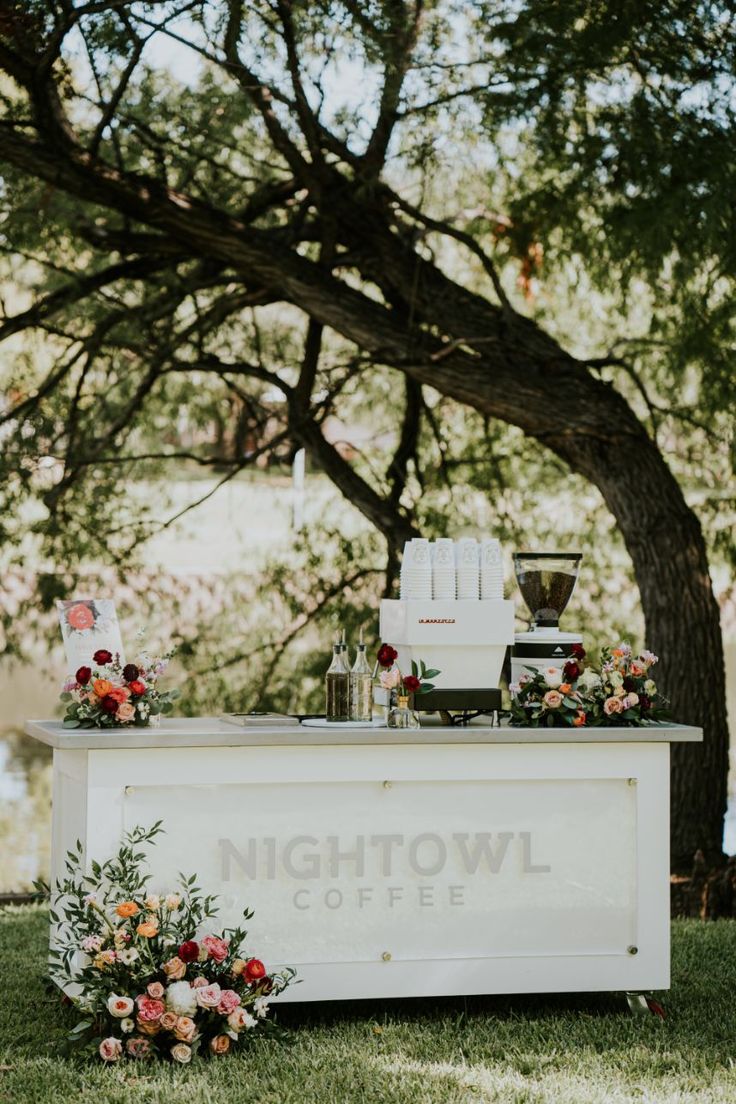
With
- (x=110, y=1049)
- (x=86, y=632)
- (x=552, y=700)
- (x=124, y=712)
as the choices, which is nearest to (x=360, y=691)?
(x=552, y=700)

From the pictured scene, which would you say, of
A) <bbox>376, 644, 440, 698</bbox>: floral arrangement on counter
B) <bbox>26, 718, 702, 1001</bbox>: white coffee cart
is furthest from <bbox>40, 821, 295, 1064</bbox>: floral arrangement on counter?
<bbox>376, 644, 440, 698</bbox>: floral arrangement on counter

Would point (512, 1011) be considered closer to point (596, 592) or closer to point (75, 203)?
point (596, 592)

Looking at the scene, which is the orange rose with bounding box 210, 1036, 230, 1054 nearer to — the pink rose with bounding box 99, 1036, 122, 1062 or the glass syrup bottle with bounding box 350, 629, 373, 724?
the pink rose with bounding box 99, 1036, 122, 1062

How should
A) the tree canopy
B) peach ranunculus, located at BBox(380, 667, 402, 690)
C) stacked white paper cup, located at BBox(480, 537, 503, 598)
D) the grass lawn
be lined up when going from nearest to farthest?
the grass lawn, peach ranunculus, located at BBox(380, 667, 402, 690), stacked white paper cup, located at BBox(480, 537, 503, 598), the tree canopy

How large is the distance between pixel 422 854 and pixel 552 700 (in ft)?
1.52

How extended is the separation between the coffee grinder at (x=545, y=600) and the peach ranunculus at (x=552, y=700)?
0.63 feet

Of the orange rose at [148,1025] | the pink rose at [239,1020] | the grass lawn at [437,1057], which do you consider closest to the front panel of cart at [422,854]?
the grass lawn at [437,1057]

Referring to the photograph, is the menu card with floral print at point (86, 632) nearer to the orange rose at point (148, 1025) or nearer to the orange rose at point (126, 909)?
the orange rose at point (126, 909)

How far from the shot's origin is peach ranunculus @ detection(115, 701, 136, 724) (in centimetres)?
344

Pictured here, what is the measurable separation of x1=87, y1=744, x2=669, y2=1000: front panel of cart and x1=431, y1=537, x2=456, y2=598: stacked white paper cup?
36 centimetres

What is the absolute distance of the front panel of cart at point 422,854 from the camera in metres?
3.45

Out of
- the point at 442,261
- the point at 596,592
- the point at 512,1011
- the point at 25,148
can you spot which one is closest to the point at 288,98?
the point at 25,148

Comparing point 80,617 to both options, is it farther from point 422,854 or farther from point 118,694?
point 422,854

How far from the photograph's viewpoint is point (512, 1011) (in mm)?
3629
